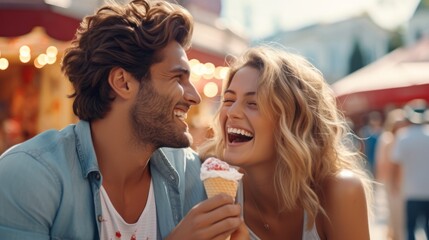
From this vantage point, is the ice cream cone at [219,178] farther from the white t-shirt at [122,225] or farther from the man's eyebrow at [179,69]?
the man's eyebrow at [179,69]

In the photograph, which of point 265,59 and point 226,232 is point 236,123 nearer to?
point 265,59

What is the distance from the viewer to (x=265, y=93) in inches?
140

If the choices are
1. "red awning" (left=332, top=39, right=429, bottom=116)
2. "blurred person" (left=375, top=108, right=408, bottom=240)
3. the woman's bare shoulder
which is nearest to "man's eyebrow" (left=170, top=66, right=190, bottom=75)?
the woman's bare shoulder

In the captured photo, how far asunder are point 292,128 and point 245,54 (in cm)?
52

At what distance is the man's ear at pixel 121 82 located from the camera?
3268 millimetres

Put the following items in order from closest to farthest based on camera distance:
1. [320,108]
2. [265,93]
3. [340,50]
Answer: [265,93]
[320,108]
[340,50]

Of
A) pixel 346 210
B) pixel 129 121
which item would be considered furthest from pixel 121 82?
pixel 346 210

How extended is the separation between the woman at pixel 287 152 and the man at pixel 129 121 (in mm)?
430

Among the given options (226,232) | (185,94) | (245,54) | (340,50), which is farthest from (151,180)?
(340,50)

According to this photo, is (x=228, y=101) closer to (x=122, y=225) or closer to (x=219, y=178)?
(x=219, y=178)

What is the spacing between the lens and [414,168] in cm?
751

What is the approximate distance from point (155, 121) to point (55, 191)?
A: 1.99 feet

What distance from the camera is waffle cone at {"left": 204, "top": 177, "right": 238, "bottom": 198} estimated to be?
3.01 metres

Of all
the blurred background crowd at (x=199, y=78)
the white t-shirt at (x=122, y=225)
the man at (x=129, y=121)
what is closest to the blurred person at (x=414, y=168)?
the blurred background crowd at (x=199, y=78)
